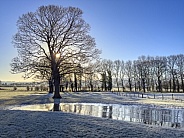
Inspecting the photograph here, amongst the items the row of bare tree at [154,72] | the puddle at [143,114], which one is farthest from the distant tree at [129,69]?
the puddle at [143,114]

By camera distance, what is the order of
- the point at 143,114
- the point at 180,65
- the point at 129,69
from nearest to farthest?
the point at 143,114, the point at 180,65, the point at 129,69

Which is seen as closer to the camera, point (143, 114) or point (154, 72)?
point (143, 114)

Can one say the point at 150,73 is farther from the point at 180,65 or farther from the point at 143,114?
the point at 143,114

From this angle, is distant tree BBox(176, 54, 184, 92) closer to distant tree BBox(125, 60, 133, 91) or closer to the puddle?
distant tree BBox(125, 60, 133, 91)

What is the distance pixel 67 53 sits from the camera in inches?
1387

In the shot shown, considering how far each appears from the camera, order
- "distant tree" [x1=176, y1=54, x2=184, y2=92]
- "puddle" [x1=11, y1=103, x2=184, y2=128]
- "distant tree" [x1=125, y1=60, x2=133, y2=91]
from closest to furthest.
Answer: "puddle" [x1=11, y1=103, x2=184, y2=128] → "distant tree" [x1=176, y1=54, x2=184, y2=92] → "distant tree" [x1=125, y1=60, x2=133, y2=91]

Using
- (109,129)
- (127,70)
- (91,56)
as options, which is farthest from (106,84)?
(109,129)

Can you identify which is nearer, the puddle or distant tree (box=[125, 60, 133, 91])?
the puddle

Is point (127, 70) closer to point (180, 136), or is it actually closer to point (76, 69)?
point (76, 69)

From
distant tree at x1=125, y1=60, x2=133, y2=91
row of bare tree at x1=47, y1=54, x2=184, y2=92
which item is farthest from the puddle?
distant tree at x1=125, y1=60, x2=133, y2=91

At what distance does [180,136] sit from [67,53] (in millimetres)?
27562

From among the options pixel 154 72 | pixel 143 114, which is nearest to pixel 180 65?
pixel 154 72

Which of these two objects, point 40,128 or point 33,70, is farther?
point 33,70

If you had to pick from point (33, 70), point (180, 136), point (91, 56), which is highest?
point (91, 56)
